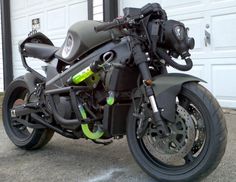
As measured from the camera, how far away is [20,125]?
13.7ft

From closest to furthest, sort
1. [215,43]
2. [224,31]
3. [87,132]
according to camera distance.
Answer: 1. [87,132]
2. [224,31]
3. [215,43]

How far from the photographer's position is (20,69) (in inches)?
382

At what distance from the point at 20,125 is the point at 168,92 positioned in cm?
204

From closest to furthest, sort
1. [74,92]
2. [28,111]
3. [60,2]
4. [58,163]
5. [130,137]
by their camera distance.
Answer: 1. [130,137]
2. [74,92]
3. [58,163]
4. [28,111]
5. [60,2]

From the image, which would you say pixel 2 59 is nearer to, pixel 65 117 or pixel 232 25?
pixel 232 25

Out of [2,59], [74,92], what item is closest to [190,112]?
[74,92]

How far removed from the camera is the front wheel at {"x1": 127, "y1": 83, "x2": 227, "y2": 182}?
255cm

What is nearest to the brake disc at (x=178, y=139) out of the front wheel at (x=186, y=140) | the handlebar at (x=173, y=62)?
the front wheel at (x=186, y=140)

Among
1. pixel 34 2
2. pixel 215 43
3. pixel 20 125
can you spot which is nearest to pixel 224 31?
pixel 215 43

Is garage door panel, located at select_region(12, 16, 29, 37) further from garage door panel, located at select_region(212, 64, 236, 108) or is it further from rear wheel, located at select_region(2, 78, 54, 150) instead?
rear wheel, located at select_region(2, 78, 54, 150)

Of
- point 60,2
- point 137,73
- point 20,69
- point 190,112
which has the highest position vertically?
point 60,2

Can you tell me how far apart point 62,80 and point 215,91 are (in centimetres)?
291

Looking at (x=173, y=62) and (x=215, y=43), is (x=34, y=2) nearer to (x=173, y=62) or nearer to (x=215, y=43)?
(x=215, y=43)

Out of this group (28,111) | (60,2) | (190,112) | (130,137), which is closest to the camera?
(190,112)
